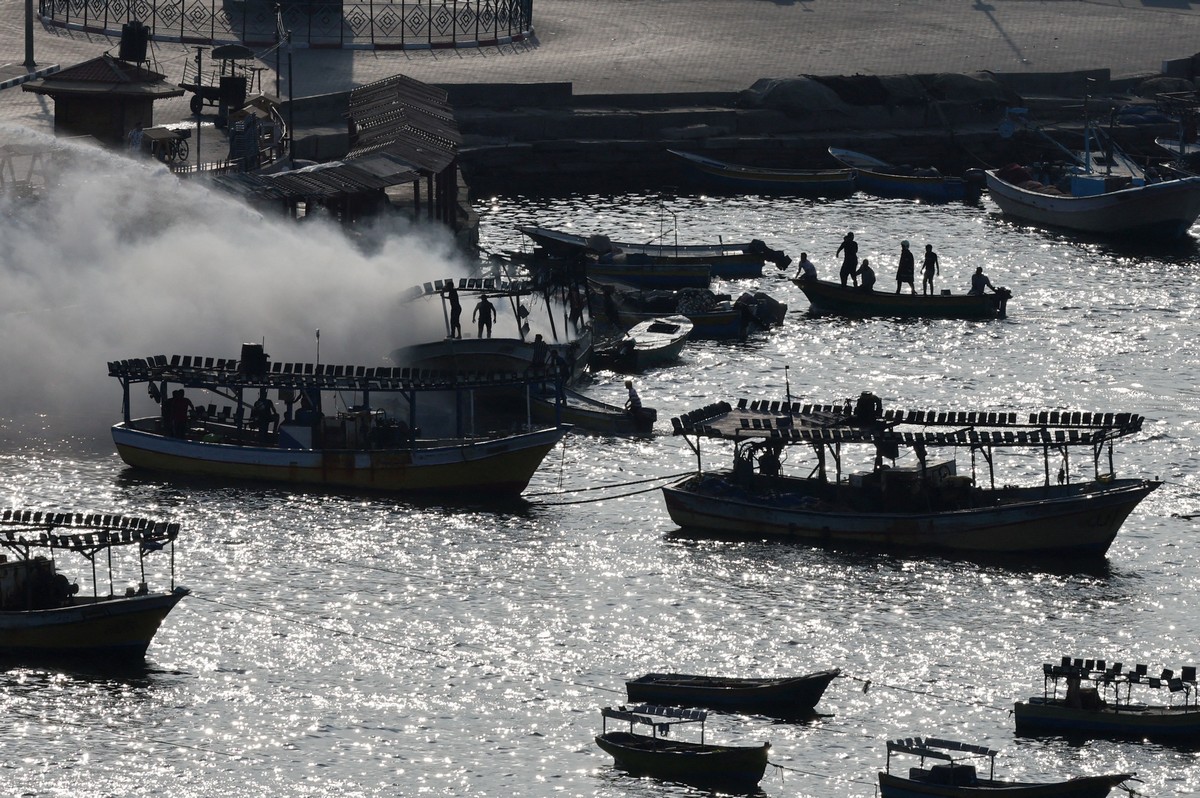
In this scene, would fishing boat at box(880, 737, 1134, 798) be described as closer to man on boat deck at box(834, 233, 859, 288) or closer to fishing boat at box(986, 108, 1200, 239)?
man on boat deck at box(834, 233, 859, 288)

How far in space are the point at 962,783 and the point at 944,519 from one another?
1540cm

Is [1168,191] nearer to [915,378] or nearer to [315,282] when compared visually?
[915,378]

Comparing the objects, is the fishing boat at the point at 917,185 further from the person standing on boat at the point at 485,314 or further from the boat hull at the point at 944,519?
the boat hull at the point at 944,519

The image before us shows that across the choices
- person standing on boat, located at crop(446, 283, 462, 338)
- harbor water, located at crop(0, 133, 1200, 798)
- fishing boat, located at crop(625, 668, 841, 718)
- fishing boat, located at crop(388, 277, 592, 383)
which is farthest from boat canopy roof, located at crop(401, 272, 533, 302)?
fishing boat, located at crop(625, 668, 841, 718)

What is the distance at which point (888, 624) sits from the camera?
150 ft

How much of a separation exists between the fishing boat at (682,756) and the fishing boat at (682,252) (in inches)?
1765

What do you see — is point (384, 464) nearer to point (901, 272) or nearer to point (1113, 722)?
point (1113, 722)

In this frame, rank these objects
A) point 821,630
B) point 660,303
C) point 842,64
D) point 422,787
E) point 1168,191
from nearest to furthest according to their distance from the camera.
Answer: point 422,787 → point 821,630 → point 660,303 → point 1168,191 → point 842,64

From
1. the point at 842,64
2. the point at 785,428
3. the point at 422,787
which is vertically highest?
the point at 842,64

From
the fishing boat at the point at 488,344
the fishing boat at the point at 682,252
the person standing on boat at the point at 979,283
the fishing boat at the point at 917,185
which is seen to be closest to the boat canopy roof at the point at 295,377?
the fishing boat at the point at 488,344

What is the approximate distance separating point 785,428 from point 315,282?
22298mm

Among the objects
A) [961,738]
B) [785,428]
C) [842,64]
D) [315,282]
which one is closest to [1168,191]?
[842,64]

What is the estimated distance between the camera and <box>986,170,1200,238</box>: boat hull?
93625mm

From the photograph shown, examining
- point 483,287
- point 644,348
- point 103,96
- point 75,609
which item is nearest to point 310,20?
point 103,96
